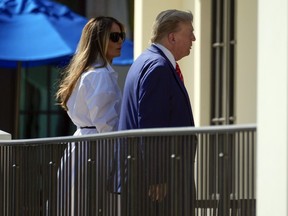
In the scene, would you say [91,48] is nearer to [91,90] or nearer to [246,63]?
[91,90]

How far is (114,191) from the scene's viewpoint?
834cm

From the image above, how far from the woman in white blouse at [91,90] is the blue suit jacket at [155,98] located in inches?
24.5

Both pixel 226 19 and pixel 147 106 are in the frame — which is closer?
pixel 147 106

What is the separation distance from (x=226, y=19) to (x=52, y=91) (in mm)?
5225

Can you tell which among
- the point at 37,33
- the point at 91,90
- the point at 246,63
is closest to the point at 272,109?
the point at 91,90

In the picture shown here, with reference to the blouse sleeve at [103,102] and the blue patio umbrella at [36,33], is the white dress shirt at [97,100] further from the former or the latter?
the blue patio umbrella at [36,33]

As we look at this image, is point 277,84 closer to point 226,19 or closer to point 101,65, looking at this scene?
point 101,65

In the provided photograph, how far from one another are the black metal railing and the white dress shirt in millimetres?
263

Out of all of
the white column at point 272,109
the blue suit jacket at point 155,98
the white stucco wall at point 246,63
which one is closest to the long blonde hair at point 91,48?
the blue suit jacket at point 155,98

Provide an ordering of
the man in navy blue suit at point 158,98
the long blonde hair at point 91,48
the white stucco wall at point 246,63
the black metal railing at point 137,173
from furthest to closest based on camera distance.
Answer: the white stucco wall at point 246,63 → the long blonde hair at point 91,48 → the man in navy blue suit at point 158,98 → the black metal railing at point 137,173

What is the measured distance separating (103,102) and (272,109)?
2.55 m

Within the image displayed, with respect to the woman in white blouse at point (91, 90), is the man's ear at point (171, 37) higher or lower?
higher

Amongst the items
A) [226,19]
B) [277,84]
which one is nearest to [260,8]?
[277,84]

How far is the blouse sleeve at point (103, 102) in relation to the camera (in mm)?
8992
